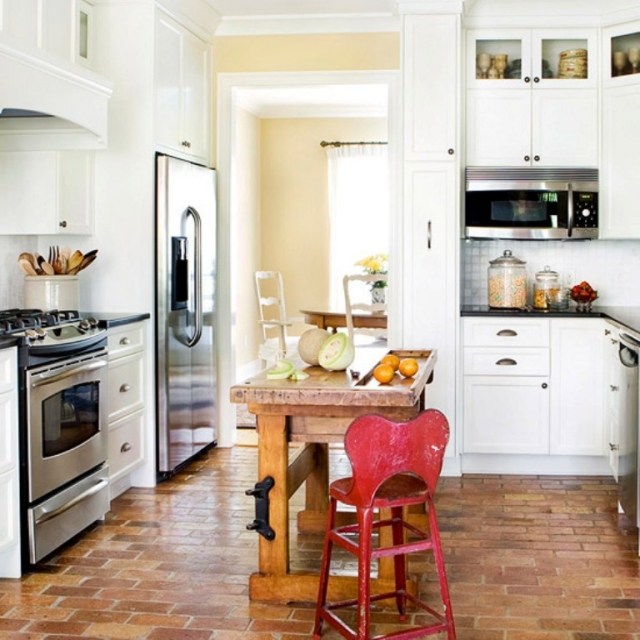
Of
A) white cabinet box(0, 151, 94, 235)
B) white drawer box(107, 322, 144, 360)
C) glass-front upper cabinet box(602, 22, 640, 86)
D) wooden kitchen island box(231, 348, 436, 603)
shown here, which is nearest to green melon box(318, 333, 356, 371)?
wooden kitchen island box(231, 348, 436, 603)

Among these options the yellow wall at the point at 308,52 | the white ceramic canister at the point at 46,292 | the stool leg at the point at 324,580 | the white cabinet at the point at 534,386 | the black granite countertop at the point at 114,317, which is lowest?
the stool leg at the point at 324,580

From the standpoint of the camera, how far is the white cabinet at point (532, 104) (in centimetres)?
543

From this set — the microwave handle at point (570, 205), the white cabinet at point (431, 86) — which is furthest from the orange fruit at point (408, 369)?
the microwave handle at point (570, 205)

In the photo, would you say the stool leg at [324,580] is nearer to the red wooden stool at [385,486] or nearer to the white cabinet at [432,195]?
the red wooden stool at [385,486]

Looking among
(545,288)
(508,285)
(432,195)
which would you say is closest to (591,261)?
(545,288)

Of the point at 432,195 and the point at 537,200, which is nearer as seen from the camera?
the point at 432,195

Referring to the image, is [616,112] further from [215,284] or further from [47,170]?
[47,170]

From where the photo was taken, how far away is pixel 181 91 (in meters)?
5.33

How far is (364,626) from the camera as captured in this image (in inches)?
107

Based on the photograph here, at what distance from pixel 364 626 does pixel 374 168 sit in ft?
23.2

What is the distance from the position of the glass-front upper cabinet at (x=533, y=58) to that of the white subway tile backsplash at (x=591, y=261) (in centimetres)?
96

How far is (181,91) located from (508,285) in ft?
7.11

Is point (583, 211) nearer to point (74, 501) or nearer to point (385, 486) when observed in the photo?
point (385, 486)

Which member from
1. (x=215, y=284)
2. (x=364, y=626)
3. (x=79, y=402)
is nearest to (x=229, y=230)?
(x=215, y=284)
